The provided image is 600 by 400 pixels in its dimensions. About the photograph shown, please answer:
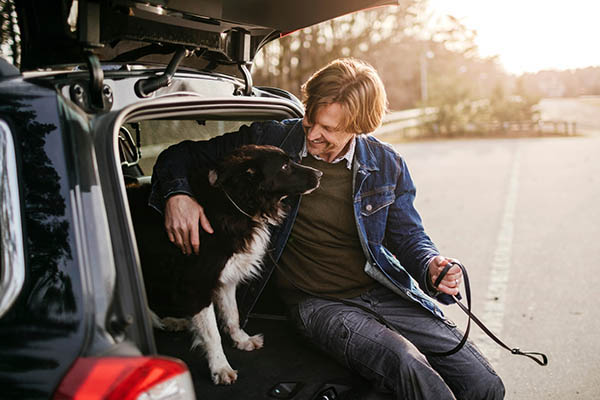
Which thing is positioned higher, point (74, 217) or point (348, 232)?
point (74, 217)

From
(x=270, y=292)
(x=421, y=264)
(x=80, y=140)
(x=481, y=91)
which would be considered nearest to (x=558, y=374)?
(x=421, y=264)

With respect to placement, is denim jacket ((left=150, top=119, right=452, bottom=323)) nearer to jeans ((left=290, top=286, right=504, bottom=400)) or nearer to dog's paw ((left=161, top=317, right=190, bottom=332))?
jeans ((left=290, top=286, right=504, bottom=400))

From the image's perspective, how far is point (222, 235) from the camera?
283 cm

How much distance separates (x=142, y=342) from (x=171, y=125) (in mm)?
2061

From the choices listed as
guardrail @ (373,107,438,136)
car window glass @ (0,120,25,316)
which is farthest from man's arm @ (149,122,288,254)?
guardrail @ (373,107,438,136)

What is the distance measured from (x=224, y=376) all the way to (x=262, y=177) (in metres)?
0.98

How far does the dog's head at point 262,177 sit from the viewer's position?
283cm

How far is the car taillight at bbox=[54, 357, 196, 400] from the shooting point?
1.41m

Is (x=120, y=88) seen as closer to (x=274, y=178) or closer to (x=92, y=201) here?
(x=92, y=201)

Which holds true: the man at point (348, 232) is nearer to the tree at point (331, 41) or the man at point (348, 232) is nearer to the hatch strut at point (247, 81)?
the hatch strut at point (247, 81)

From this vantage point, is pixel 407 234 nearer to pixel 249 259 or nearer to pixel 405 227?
pixel 405 227

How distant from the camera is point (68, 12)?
196cm

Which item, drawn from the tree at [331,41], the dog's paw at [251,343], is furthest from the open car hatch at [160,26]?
the tree at [331,41]

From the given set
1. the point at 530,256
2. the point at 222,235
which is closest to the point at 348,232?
the point at 222,235
